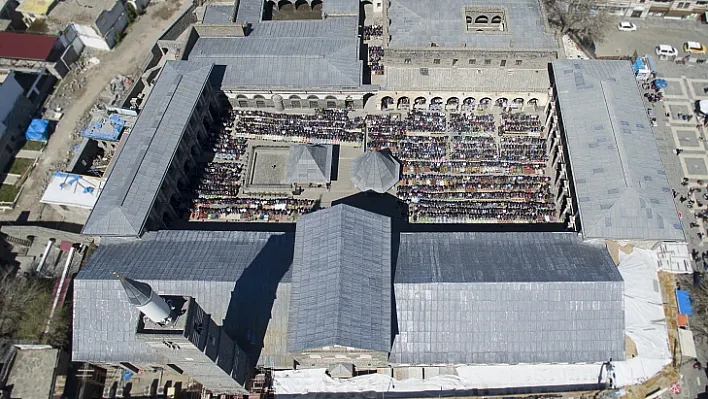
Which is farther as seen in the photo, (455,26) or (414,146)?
(455,26)

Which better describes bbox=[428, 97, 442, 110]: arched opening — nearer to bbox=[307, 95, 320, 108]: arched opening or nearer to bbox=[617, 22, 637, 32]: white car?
bbox=[307, 95, 320, 108]: arched opening

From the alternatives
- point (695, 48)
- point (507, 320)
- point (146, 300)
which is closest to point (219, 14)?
point (146, 300)

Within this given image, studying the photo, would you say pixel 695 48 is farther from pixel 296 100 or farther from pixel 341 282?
pixel 341 282

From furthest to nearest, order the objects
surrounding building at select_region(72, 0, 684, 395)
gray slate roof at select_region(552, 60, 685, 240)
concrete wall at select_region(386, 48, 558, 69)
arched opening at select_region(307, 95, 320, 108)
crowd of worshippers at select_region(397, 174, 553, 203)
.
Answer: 1. arched opening at select_region(307, 95, 320, 108)
2. concrete wall at select_region(386, 48, 558, 69)
3. crowd of worshippers at select_region(397, 174, 553, 203)
4. gray slate roof at select_region(552, 60, 685, 240)
5. surrounding building at select_region(72, 0, 684, 395)

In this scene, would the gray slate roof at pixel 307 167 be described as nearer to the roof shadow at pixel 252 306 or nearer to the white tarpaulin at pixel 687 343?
the roof shadow at pixel 252 306

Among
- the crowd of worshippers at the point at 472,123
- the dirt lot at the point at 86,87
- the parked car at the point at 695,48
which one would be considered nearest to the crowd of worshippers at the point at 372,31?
the crowd of worshippers at the point at 472,123

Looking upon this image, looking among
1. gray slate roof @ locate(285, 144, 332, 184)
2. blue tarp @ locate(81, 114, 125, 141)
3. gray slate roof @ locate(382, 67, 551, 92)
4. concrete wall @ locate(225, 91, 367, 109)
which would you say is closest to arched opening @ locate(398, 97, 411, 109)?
gray slate roof @ locate(382, 67, 551, 92)
